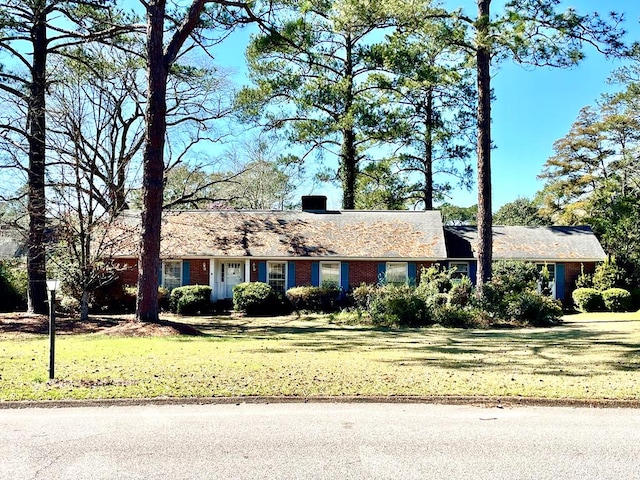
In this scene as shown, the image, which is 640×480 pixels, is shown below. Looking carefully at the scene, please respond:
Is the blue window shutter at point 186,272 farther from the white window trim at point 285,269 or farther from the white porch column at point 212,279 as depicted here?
the white window trim at point 285,269

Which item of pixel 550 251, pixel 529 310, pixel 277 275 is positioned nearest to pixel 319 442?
pixel 529 310

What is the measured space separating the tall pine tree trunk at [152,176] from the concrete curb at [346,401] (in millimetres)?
9175

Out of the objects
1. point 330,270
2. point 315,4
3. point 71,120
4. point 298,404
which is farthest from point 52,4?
point 298,404

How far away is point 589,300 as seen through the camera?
24.5 metres

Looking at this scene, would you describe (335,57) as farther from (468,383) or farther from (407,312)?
(468,383)

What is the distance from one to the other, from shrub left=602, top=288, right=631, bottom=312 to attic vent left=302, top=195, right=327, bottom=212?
1406 cm

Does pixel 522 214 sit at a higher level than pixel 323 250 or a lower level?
higher

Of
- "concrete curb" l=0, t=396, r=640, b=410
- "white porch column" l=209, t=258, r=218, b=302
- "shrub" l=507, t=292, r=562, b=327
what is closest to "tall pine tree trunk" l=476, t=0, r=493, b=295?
"shrub" l=507, t=292, r=562, b=327

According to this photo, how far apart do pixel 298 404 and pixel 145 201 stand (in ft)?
34.8

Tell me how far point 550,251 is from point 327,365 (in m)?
20.8

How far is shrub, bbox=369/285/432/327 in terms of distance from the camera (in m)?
18.8

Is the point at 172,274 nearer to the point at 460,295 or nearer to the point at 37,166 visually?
the point at 37,166

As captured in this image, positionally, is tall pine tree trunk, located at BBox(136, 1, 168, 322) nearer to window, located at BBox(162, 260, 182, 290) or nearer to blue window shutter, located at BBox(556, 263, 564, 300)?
window, located at BBox(162, 260, 182, 290)

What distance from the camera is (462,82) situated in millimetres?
31312
